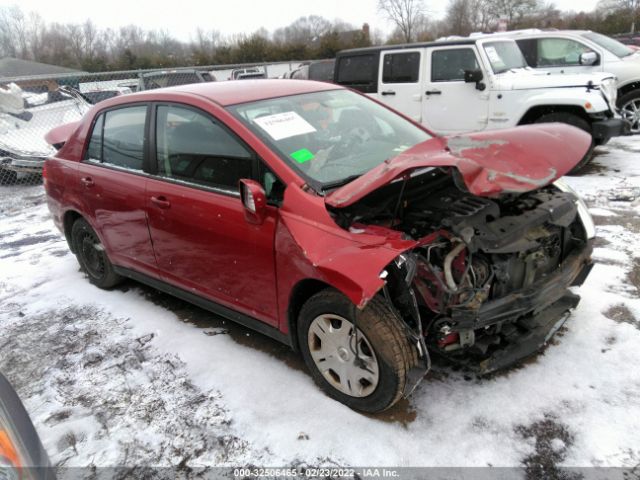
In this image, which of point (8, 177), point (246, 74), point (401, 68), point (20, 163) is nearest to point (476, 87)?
point (401, 68)

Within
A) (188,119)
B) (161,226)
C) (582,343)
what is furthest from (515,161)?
(161,226)

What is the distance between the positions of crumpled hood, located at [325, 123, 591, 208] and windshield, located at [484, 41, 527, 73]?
5341 mm

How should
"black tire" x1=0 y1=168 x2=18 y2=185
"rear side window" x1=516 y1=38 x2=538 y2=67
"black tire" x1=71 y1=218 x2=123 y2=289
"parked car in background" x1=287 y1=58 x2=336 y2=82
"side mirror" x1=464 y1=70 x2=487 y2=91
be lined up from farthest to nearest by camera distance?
"parked car in background" x1=287 y1=58 x2=336 y2=82, "black tire" x1=0 y1=168 x2=18 y2=185, "rear side window" x1=516 y1=38 x2=538 y2=67, "side mirror" x1=464 y1=70 x2=487 y2=91, "black tire" x1=71 y1=218 x2=123 y2=289

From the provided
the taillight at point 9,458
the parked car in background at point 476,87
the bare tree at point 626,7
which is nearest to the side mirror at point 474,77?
the parked car in background at point 476,87

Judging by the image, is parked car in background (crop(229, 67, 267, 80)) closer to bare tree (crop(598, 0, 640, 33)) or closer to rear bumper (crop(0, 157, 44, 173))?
rear bumper (crop(0, 157, 44, 173))

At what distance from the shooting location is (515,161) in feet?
7.45

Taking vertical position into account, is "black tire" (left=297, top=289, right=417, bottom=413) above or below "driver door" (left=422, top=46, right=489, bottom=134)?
below

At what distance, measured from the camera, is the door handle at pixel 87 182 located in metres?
3.91

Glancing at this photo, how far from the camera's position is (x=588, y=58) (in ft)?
28.2

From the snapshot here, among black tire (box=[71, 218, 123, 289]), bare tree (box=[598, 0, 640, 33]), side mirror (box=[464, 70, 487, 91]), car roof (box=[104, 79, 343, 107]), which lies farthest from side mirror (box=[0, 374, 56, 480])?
bare tree (box=[598, 0, 640, 33])

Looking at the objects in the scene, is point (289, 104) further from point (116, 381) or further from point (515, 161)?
point (116, 381)

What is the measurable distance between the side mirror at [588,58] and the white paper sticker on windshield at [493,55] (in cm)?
224

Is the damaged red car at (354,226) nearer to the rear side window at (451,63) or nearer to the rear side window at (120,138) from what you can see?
the rear side window at (120,138)

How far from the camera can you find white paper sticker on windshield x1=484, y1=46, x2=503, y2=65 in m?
7.42
